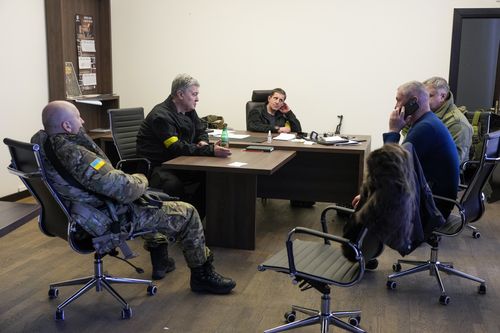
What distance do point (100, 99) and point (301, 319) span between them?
14.6 feet

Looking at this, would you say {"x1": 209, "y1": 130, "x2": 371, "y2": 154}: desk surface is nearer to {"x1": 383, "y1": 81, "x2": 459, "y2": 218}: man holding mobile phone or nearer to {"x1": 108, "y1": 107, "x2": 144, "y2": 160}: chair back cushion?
{"x1": 108, "y1": 107, "x2": 144, "y2": 160}: chair back cushion

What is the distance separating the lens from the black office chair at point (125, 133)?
479 centimetres

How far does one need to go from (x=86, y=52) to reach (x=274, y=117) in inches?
95.0

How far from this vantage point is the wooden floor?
3041 millimetres

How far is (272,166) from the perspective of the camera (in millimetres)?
3982

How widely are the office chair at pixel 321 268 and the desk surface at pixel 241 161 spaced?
1003mm

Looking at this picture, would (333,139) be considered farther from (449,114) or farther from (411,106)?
(411,106)

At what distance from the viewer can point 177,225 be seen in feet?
10.6

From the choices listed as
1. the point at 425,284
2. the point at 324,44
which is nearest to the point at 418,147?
the point at 425,284

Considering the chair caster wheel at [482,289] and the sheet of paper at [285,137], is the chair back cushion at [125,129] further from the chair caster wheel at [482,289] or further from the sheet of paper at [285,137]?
the chair caster wheel at [482,289]

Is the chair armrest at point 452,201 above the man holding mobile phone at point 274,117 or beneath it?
beneath

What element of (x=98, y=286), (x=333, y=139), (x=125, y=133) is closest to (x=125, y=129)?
(x=125, y=133)

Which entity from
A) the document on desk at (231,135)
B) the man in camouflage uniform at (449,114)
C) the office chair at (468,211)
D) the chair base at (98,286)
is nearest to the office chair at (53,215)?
the chair base at (98,286)

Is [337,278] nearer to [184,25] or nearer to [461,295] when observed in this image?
[461,295]
